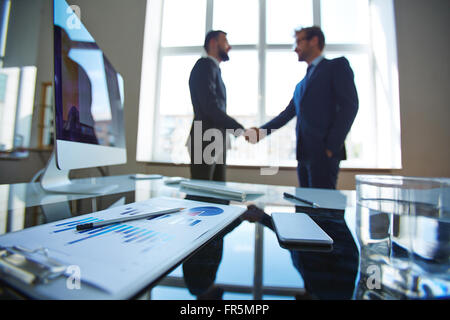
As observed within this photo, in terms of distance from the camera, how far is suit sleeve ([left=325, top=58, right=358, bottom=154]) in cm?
98

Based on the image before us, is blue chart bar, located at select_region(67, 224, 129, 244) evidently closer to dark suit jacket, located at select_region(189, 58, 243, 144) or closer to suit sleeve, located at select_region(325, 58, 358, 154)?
dark suit jacket, located at select_region(189, 58, 243, 144)

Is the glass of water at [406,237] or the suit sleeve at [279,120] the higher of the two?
the suit sleeve at [279,120]

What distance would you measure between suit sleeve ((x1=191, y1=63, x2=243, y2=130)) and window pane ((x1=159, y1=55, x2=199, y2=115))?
56 millimetres

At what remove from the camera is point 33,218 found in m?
0.27

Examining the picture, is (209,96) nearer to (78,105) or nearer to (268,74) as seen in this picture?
(78,105)

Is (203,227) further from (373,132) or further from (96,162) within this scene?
(373,132)

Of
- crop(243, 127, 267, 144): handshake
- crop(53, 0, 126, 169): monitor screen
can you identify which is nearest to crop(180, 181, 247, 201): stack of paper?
crop(53, 0, 126, 169): monitor screen

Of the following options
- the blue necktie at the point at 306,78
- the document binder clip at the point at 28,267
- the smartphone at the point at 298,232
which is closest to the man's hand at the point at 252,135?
the blue necktie at the point at 306,78

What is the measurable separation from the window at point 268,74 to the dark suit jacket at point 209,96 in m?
0.37

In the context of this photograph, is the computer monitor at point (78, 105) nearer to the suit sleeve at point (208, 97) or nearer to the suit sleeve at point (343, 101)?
the suit sleeve at point (208, 97)

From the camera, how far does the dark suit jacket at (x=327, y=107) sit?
0.97 metres

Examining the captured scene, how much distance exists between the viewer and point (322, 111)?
39.5 inches

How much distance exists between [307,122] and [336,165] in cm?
28
